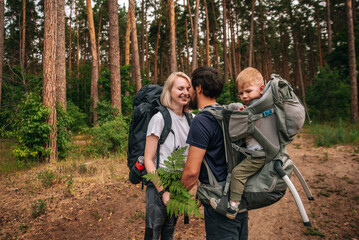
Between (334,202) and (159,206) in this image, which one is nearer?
(159,206)

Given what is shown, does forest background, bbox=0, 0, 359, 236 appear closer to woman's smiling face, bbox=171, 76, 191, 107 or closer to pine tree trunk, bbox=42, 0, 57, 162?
pine tree trunk, bbox=42, 0, 57, 162

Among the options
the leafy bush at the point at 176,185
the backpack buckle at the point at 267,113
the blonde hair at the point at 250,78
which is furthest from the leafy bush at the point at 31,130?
the backpack buckle at the point at 267,113

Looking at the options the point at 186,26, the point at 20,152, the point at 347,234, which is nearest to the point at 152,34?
the point at 186,26

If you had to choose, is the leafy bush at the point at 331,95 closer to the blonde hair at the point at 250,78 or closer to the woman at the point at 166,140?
the blonde hair at the point at 250,78

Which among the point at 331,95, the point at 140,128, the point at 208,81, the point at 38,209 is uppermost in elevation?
the point at 331,95

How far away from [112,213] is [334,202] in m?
5.11

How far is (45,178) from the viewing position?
19.4 feet

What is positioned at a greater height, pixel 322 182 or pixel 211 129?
pixel 211 129

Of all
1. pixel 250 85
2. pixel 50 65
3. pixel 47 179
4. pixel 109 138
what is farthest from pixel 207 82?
pixel 109 138

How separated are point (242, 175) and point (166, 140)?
0.85m

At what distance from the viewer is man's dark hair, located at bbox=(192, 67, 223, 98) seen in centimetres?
174

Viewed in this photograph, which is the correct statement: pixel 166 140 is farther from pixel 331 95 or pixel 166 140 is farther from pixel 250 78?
pixel 331 95

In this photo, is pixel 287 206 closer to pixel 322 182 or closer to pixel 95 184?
pixel 322 182

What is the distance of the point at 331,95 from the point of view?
15172 millimetres
